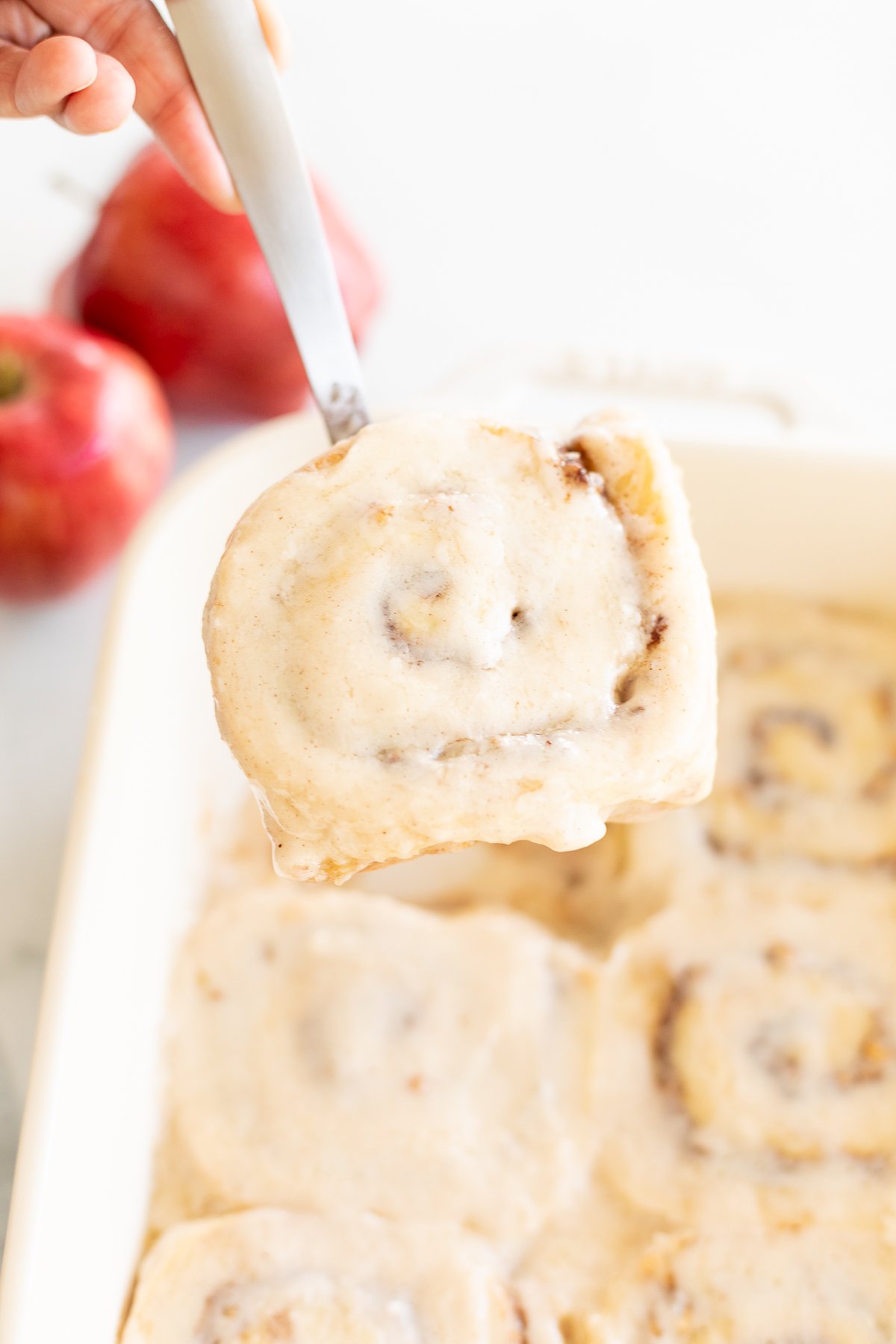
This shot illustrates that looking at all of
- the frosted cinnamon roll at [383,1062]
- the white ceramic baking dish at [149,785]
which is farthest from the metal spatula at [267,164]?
the frosted cinnamon roll at [383,1062]

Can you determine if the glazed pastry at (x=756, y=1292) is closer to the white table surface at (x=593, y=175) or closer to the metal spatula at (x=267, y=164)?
the metal spatula at (x=267, y=164)

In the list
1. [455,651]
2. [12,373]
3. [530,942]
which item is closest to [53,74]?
[455,651]

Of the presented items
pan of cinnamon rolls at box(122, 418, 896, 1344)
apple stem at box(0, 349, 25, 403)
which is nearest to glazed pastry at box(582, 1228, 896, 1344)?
pan of cinnamon rolls at box(122, 418, 896, 1344)

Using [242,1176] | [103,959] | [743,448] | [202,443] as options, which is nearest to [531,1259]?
[242,1176]

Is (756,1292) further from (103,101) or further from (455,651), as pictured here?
(103,101)

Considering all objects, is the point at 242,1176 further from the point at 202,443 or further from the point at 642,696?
the point at 202,443

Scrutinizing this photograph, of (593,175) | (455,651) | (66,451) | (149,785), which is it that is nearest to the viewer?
(455,651)

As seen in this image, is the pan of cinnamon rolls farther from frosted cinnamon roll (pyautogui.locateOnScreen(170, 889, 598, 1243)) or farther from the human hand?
the human hand
